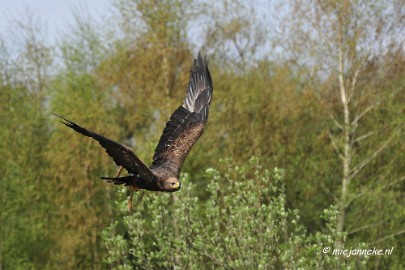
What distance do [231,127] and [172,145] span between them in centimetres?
1720

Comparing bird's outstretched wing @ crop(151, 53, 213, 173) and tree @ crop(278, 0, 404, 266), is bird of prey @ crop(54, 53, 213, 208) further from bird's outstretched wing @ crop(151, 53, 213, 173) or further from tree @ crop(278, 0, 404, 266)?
tree @ crop(278, 0, 404, 266)

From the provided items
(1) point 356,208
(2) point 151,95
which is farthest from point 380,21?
(2) point 151,95

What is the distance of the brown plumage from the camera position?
1409cm

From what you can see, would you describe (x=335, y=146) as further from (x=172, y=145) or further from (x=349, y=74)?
(x=172, y=145)

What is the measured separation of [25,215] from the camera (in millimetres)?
38438

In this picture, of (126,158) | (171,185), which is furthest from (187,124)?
(126,158)

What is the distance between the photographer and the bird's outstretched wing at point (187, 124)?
17.3 meters

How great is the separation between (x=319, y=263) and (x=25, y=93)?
27832 millimetres

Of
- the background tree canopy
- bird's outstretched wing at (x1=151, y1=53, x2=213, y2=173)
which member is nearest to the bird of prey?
bird's outstretched wing at (x1=151, y1=53, x2=213, y2=173)

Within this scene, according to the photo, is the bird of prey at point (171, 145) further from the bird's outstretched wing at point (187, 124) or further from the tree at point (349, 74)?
the tree at point (349, 74)

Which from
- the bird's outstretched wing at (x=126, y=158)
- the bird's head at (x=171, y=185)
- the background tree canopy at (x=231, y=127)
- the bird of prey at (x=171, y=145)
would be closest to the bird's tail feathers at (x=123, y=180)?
the bird of prey at (x=171, y=145)

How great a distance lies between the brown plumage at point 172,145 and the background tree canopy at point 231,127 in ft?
30.7

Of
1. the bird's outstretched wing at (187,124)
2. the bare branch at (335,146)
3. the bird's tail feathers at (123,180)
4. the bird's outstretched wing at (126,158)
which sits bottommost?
the bird's tail feathers at (123,180)

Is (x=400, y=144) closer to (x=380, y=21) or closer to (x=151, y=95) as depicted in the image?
(x=380, y=21)
